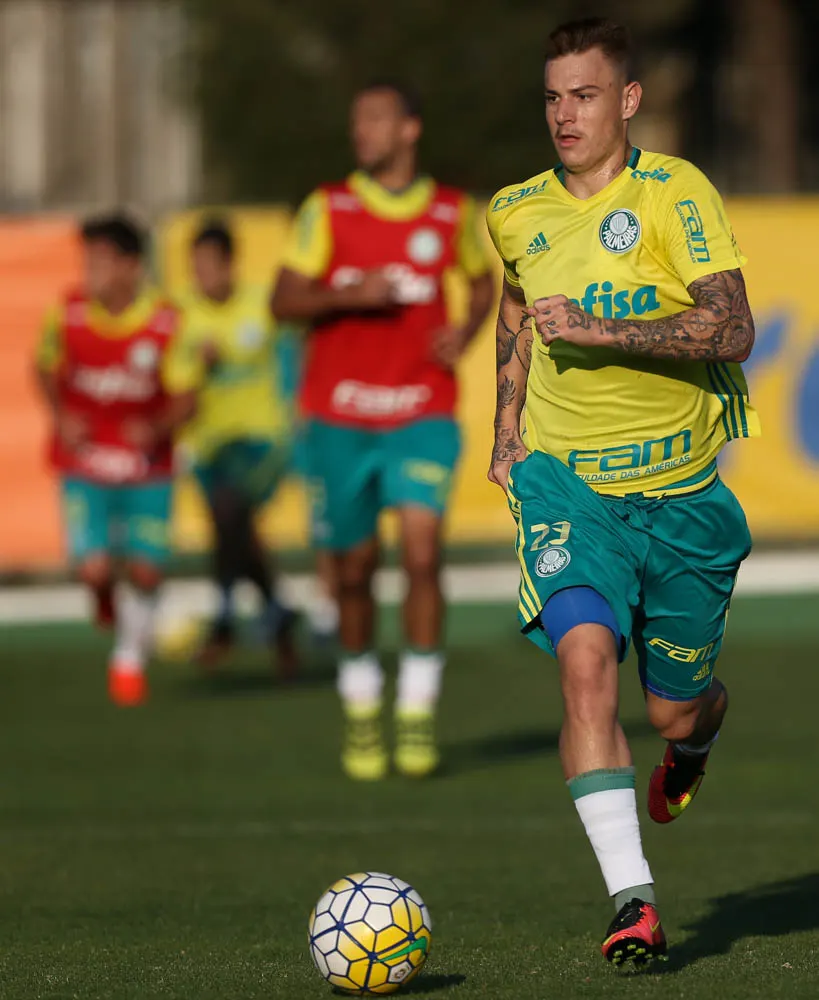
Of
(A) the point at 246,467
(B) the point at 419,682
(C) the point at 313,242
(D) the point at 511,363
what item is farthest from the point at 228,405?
(D) the point at 511,363

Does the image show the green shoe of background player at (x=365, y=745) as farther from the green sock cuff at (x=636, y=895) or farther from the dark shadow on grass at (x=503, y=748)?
the green sock cuff at (x=636, y=895)

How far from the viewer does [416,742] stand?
9.47m

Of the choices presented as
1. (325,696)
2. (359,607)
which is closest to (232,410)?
(325,696)

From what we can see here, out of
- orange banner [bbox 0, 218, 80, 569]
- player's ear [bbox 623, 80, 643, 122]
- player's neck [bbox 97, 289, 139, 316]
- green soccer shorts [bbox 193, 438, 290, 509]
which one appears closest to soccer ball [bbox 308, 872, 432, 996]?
player's ear [bbox 623, 80, 643, 122]

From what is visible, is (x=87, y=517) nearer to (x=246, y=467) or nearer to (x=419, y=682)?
(x=246, y=467)

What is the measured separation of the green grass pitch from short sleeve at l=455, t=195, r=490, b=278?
2190 mm

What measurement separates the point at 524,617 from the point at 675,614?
506 millimetres

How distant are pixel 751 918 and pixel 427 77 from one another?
24191mm

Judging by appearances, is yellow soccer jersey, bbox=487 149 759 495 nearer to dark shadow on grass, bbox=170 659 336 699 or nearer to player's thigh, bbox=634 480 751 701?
player's thigh, bbox=634 480 751 701

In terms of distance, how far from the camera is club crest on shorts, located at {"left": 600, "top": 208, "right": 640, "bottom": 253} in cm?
596

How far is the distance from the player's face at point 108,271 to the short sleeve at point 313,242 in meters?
2.79

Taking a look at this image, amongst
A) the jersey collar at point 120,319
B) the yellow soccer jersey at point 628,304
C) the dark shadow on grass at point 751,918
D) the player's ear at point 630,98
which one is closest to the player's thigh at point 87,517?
the jersey collar at point 120,319

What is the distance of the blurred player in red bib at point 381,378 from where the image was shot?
9.46 metres

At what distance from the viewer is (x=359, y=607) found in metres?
9.71
